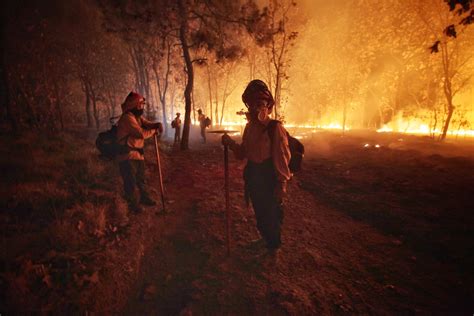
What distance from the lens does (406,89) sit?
84.1 ft

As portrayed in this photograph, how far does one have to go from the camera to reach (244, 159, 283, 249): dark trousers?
3.88 m

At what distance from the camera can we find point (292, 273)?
3.82 meters

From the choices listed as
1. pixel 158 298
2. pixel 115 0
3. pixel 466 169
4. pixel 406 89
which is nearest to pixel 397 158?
pixel 466 169

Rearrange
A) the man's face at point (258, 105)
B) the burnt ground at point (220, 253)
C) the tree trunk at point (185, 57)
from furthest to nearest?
1. the tree trunk at point (185, 57)
2. the man's face at point (258, 105)
3. the burnt ground at point (220, 253)

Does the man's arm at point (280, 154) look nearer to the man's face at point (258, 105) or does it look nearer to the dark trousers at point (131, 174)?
the man's face at point (258, 105)

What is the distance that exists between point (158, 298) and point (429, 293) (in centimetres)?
387

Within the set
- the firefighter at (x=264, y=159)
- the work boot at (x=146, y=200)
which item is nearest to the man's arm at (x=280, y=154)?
the firefighter at (x=264, y=159)

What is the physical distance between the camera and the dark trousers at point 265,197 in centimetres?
388

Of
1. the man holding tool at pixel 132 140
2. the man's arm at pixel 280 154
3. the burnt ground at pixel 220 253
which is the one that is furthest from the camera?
the man holding tool at pixel 132 140

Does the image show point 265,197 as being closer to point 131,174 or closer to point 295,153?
point 295,153

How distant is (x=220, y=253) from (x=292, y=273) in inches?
49.9

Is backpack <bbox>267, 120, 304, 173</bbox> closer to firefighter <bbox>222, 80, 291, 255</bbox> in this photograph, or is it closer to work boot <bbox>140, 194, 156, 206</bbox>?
firefighter <bbox>222, 80, 291, 255</bbox>

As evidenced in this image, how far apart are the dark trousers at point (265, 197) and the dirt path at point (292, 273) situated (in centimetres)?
55

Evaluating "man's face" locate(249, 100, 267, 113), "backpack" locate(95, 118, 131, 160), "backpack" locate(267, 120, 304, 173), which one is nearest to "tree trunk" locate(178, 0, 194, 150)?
"backpack" locate(95, 118, 131, 160)
